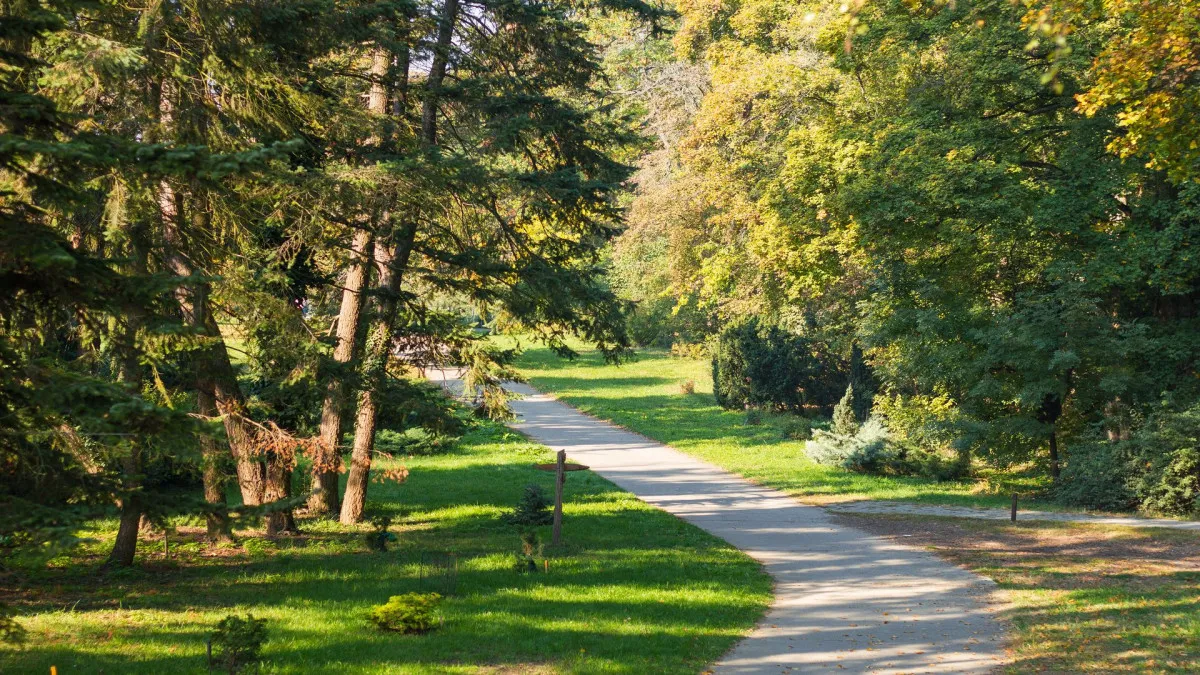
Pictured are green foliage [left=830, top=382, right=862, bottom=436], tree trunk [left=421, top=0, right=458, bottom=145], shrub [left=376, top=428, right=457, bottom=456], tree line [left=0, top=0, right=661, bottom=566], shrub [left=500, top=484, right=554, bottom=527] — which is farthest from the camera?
green foliage [left=830, top=382, right=862, bottom=436]

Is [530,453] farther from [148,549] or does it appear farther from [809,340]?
[148,549]

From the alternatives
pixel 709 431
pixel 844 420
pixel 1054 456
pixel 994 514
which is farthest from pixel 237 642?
pixel 709 431

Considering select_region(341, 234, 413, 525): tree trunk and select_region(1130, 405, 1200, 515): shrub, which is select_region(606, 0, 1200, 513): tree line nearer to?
select_region(1130, 405, 1200, 515): shrub

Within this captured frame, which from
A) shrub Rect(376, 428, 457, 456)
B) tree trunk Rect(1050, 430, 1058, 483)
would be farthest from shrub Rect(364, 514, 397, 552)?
tree trunk Rect(1050, 430, 1058, 483)

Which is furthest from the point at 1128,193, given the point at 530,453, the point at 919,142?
the point at 530,453

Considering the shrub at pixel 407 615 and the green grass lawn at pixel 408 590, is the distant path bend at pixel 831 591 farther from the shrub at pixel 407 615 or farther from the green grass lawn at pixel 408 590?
the shrub at pixel 407 615

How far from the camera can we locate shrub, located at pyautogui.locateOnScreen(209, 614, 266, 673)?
774cm

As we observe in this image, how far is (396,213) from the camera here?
38.9ft

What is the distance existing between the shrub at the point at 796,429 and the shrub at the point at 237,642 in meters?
21.6

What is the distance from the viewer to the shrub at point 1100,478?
1758 centimetres

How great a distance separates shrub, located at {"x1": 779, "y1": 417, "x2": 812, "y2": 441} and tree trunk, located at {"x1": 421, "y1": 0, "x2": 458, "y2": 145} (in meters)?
16.2

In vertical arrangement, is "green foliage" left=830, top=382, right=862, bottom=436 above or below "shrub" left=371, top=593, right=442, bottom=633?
above

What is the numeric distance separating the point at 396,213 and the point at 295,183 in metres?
1.36

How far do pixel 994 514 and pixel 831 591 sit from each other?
7.09 metres
